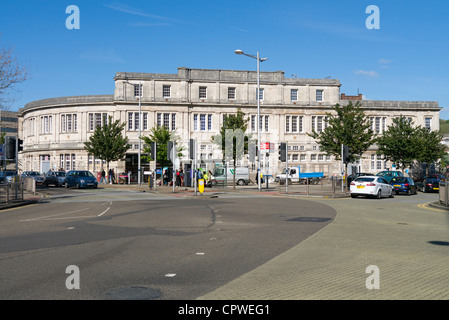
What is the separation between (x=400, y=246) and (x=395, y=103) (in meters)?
62.9

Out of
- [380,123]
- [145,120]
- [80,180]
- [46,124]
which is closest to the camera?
[80,180]

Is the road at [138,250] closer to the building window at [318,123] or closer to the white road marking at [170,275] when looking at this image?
the white road marking at [170,275]

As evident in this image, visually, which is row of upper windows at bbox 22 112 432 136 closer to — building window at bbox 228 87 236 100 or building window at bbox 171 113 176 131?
building window at bbox 171 113 176 131

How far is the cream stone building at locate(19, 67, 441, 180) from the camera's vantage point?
60625 millimetres

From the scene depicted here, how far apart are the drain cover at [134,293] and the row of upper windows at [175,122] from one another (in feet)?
181

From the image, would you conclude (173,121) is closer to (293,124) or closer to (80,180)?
(293,124)

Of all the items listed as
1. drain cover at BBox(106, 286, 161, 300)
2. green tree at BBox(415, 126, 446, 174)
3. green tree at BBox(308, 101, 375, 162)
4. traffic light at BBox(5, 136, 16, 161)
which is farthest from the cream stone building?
drain cover at BBox(106, 286, 161, 300)

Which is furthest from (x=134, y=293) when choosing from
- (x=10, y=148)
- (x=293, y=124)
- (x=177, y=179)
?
(x=293, y=124)

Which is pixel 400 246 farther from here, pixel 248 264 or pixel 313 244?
pixel 248 264

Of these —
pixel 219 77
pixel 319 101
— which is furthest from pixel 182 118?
pixel 319 101

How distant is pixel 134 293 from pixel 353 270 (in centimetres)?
348

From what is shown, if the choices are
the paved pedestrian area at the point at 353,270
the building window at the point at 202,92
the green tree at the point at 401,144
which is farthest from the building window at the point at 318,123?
the paved pedestrian area at the point at 353,270

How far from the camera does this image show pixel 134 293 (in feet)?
18.4

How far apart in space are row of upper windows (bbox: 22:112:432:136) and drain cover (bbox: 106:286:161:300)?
55.1 m
